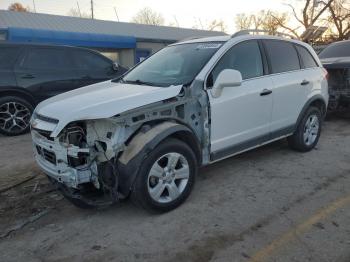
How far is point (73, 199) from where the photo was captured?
360 cm

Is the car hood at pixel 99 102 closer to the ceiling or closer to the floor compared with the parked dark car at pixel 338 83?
closer to the ceiling

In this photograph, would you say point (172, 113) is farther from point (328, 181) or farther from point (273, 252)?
point (328, 181)

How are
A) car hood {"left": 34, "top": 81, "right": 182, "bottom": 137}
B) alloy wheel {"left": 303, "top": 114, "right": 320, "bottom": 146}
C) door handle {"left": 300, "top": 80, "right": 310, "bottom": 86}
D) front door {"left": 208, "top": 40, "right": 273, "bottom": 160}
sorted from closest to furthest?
car hood {"left": 34, "top": 81, "right": 182, "bottom": 137}, front door {"left": 208, "top": 40, "right": 273, "bottom": 160}, door handle {"left": 300, "top": 80, "right": 310, "bottom": 86}, alloy wheel {"left": 303, "top": 114, "right": 320, "bottom": 146}

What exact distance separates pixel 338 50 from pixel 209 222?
7.04 m

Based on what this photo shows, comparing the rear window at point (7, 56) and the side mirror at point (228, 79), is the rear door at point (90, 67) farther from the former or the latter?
the side mirror at point (228, 79)

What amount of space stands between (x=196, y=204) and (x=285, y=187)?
3.90ft

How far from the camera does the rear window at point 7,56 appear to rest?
7242 mm

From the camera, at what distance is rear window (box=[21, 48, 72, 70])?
297 inches

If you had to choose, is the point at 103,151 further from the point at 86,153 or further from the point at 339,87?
the point at 339,87

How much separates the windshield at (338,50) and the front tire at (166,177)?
645 cm

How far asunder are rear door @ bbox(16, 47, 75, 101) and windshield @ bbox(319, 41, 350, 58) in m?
6.17

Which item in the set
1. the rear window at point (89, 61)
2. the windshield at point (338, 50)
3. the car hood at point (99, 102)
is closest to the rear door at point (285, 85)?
the car hood at point (99, 102)

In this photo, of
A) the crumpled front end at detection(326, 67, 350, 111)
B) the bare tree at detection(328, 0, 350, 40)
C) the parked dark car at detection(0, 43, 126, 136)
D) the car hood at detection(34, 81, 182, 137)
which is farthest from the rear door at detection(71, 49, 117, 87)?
the bare tree at detection(328, 0, 350, 40)

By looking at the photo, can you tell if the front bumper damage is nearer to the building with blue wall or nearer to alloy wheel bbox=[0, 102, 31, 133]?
alloy wheel bbox=[0, 102, 31, 133]
